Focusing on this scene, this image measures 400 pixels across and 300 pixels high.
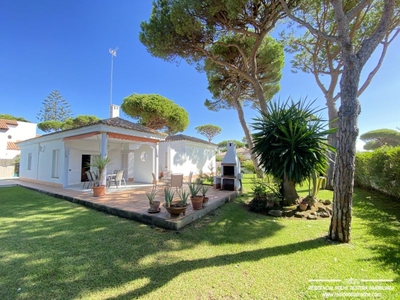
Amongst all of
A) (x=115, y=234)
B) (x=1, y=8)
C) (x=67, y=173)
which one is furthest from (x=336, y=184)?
(x=1, y=8)

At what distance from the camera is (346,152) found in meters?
4.35

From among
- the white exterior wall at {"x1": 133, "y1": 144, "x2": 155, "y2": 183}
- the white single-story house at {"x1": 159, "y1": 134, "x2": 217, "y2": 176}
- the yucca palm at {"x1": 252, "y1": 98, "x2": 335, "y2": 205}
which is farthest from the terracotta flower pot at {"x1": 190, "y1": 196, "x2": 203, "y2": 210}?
the white single-story house at {"x1": 159, "y1": 134, "x2": 217, "y2": 176}

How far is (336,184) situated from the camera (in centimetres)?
447

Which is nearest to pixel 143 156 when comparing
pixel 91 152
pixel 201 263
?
pixel 91 152

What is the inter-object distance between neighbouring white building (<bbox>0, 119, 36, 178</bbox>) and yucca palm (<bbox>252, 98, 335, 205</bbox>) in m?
27.7

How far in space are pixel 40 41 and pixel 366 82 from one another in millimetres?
22655

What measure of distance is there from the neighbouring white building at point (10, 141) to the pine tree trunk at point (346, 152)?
29.9 metres

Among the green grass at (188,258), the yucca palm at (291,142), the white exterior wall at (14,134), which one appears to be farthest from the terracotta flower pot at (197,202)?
the white exterior wall at (14,134)

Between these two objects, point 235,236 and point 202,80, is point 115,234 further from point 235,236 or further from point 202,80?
point 202,80

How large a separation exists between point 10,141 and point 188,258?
108 ft

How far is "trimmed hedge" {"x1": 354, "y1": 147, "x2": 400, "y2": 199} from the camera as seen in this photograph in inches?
297

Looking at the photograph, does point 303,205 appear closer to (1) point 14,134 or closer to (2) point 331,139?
(2) point 331,139

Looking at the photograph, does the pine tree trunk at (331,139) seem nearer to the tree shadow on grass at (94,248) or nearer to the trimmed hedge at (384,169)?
the trimmed hedge at (384,169)

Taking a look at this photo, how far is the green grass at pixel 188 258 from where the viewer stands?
2.77 meters
